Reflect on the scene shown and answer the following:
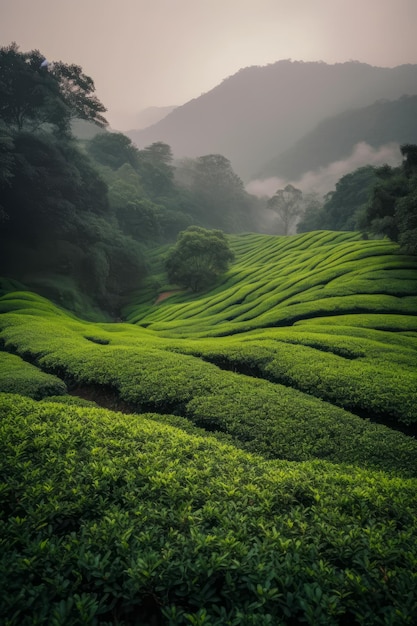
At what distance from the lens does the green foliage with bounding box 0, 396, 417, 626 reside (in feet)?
9.98

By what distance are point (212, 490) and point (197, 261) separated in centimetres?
4219

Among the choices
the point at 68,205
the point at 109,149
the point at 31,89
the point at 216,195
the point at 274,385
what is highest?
the point at 109,149

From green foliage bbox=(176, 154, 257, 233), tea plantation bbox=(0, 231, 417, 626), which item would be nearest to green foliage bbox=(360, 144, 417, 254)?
tea plantation bbox=(0, 231, 417, 626)

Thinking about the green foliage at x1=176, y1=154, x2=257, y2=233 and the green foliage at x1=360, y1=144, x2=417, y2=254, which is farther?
the green foliage at x1=176, y1=154, x2=257, y2=233

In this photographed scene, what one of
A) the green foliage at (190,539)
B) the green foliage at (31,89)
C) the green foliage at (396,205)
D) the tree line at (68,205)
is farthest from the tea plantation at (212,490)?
the green foliage at (31,89)

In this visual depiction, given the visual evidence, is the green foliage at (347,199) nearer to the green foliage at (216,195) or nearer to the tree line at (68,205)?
the tree line at (68,205)

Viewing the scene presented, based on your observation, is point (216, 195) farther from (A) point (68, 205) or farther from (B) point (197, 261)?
(A) point (68, 205)

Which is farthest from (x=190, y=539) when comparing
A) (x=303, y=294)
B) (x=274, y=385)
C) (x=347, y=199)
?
(x=347, y=199)

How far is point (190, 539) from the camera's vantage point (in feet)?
12.2

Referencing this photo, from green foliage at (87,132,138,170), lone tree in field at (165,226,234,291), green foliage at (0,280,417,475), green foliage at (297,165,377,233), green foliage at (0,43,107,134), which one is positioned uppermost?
green foliage at (87,132,138,170)

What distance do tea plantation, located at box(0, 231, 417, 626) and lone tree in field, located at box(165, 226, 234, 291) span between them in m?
32.2

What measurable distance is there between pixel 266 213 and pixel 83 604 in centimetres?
17851

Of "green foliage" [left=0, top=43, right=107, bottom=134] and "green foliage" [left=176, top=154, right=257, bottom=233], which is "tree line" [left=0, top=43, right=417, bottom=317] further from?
"green foliage" [left=176, top=154, right=257, bottom=233]

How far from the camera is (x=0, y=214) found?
32.8 m
